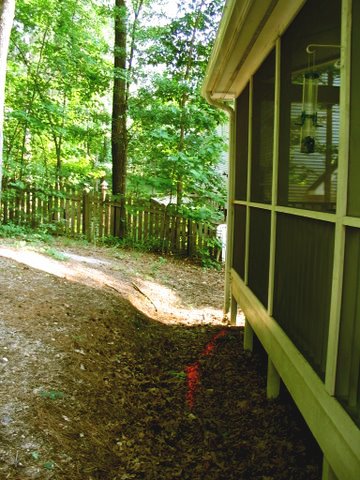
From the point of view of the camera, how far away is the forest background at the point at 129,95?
9.64 meters

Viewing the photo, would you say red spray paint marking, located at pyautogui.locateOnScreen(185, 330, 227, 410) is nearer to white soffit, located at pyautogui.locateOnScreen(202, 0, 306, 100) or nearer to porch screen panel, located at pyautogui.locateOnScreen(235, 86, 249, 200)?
porch screen panel, located at pyautogui.locateOnScreen(235, 86, 249, 200)

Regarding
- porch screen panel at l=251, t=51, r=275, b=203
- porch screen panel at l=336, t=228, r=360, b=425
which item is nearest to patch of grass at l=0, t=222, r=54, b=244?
porch screen panel at l=251, t=51, r=275, b=203

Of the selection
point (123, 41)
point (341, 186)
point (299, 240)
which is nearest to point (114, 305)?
point (299, 240)

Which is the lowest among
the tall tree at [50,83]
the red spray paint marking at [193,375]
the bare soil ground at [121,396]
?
the red spray paint marking at [193,375]

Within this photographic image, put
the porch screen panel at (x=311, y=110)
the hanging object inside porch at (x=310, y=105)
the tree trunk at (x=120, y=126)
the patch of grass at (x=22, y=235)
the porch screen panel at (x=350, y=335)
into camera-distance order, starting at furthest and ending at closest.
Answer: the tree trunk at (x=120, y=126) → the patch of grass at (x=22, y=235) → the hanging object inside porch at (x=310, y=105) → the porch screen panel at (x=311, y=110) → the porch screen panel at (x=350, y=335)

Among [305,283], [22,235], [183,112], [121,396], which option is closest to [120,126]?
[183,112]

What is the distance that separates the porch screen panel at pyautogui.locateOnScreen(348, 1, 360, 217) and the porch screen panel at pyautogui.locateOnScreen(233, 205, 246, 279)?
3115mm

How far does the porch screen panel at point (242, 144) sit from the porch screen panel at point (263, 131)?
62 cm

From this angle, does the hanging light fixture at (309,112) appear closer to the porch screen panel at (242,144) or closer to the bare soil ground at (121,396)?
the bare soil ground at (121,396)

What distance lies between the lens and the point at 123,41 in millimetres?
10484

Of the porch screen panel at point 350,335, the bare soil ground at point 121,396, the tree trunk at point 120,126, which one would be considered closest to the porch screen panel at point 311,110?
the porch screen panel at point 350,335

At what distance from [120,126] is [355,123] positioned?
370 inches

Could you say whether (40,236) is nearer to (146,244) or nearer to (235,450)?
(146,244)

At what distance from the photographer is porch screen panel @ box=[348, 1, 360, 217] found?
66.5 inches
